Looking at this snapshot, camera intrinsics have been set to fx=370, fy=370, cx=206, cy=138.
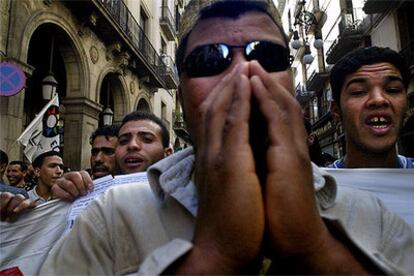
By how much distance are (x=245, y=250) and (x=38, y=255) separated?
1.54 m

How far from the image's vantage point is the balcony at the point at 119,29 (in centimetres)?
1020

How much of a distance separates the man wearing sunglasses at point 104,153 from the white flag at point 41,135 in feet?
6.07

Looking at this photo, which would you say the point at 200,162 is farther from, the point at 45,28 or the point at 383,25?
the point at 383,25

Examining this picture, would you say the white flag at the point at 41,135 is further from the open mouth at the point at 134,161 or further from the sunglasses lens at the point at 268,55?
the sunglasses lens at the point at 268,55

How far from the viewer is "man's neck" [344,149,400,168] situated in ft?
6.84

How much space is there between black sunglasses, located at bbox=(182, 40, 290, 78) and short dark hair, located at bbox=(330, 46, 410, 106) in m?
1.40

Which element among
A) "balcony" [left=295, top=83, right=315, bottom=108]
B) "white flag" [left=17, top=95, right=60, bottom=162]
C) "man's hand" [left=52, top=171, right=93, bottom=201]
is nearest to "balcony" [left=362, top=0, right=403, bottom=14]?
"balcony" [left=295, top=83, right=315, bottom=108]

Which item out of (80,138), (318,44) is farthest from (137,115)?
(318,44)

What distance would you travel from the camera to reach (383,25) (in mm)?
14875

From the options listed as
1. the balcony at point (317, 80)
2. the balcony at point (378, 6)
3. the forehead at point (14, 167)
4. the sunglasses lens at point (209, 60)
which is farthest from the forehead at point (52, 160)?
the balcony at point (317, 80)

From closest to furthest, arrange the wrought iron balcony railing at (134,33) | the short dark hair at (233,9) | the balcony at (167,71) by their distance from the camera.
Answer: the short dark hair at (233,9) < the wrought iron balcony railing at (134,33) < the balcony at (167,71)

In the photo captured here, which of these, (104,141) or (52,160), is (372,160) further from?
(52,160)

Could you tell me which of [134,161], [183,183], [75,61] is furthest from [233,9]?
[75,61]

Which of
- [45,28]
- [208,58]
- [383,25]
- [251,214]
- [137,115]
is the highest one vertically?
[383,25]
